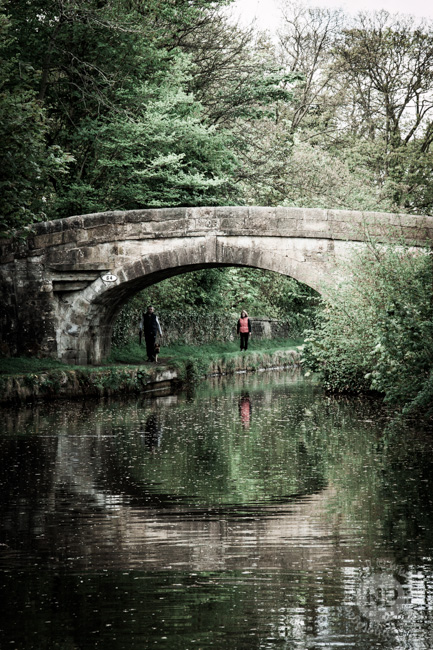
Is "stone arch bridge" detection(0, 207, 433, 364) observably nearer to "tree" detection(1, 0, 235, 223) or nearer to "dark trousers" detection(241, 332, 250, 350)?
"tree" detection(1, 0, 235, 223)

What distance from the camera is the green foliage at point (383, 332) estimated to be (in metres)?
9.83

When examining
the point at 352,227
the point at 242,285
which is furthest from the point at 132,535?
the point at 242,285

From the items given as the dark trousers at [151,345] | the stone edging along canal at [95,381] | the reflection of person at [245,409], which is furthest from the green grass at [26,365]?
the reflection of person at [245,409]

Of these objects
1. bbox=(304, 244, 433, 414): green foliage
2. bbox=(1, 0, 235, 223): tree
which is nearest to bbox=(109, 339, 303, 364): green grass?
bbox=(1, 0, 235, 223): tree

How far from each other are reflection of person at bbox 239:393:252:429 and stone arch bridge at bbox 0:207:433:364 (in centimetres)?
226

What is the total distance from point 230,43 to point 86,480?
17.0m

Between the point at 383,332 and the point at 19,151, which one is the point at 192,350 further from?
the point at 383,332

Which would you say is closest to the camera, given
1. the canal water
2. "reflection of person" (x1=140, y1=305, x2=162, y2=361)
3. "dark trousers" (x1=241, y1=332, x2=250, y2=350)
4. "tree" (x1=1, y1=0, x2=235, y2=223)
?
the canal water

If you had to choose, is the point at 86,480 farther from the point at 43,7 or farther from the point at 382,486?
the point at 43,7

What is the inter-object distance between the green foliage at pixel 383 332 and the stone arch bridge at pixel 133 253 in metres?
0.91

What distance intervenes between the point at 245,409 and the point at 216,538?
25.1 ft

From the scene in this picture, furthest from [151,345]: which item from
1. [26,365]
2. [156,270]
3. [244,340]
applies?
[244,340]

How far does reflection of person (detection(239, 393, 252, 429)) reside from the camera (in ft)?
37.3

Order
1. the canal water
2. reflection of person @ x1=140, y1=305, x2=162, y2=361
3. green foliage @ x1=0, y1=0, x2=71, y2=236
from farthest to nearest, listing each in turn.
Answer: reflection of person @ x1=140, y1=305, x2=162, y2=361, green foliage @ x1=0, y1=0, x2=71, y2=236, the canal water
